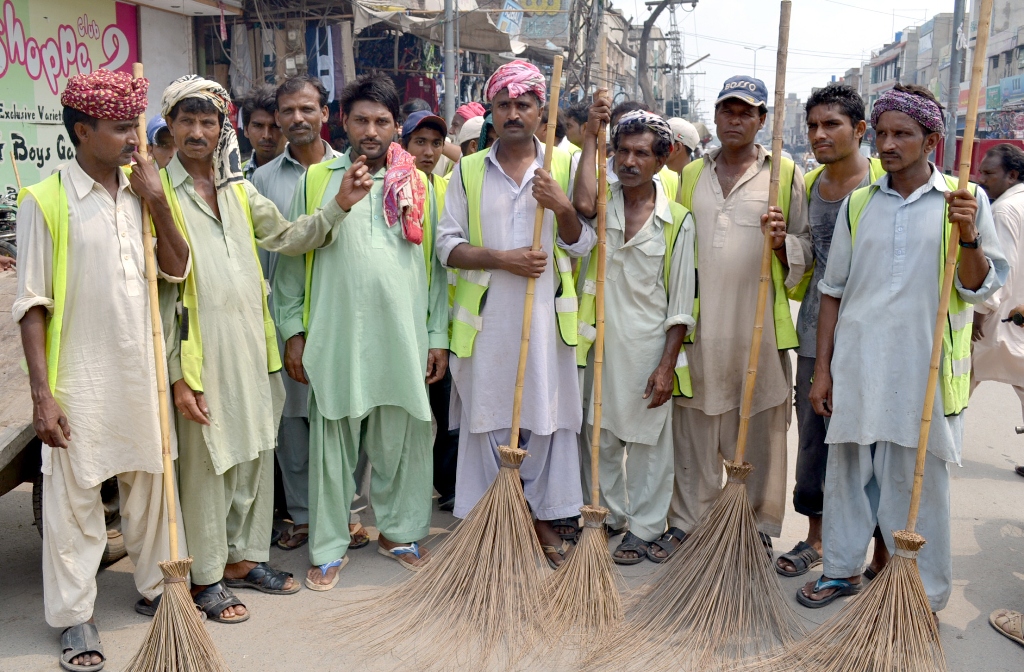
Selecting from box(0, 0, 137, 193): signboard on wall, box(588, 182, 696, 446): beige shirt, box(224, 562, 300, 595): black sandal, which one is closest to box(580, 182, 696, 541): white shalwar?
box(588, 182, 696, 446): beige shirt

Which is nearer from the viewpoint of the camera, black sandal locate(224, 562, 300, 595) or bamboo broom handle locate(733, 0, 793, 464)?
bamboo broom handle locate(733, 0, 793, 464)

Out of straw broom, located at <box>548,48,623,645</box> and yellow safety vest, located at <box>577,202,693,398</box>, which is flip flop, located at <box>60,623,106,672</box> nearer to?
straw broom, located at <box>548,48,623,645</box>

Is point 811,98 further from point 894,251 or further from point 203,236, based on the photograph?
point 203,236

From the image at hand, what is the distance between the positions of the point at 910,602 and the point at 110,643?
9.31ft

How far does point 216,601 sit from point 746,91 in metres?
3.00

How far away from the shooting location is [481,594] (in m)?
3.41

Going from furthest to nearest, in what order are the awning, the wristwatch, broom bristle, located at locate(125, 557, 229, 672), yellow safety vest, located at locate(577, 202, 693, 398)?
the awning
yellow safety vest, located at locate(577, 202, 693, 398)
the wristwatch
broom bristle, located at locate(125, 557, 229, 672)

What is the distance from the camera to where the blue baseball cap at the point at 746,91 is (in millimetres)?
3658

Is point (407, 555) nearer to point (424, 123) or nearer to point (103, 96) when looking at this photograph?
point (103, 96)

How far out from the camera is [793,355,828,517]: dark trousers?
391cm

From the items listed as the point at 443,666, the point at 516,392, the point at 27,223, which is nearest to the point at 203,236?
the point at 27,223

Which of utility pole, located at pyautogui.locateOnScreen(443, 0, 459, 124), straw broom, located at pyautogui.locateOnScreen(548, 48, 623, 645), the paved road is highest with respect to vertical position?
utility pole, located at pyautogui.locateOnScreen(443, 0, 459, 124)

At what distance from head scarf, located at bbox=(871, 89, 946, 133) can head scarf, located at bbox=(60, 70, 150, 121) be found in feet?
8.74

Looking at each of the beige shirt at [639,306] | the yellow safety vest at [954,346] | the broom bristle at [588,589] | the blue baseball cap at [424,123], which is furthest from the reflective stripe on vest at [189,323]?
the yellow safety vest at [954,346]
